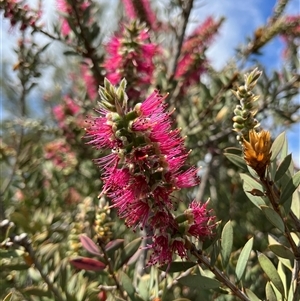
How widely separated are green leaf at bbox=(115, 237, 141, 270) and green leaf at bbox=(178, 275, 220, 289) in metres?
0.23

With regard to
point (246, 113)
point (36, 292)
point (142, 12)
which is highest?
point (142, 12)

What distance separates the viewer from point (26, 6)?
3.93ft

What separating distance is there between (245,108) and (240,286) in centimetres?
29

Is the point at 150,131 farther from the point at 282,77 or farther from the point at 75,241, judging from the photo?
the point at 282,77

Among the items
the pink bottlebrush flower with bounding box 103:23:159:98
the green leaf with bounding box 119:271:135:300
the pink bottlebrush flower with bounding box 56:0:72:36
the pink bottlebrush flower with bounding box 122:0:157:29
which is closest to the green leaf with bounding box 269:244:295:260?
the green leaf with bounding box 119:271:135:300

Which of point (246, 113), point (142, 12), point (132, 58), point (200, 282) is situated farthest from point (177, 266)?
point (142, 12)

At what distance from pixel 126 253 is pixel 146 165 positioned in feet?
1.09

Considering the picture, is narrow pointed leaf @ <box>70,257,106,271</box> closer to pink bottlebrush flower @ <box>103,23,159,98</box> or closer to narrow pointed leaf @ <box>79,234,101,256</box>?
narrow pointed leaf @ <box>79,234,101,256</box>

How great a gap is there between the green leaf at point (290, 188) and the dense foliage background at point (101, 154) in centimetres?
11

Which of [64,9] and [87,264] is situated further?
[64,9]

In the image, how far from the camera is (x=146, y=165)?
65 centimetres

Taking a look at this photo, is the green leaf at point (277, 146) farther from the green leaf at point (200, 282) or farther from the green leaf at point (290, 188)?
the green leaf at point (200, 282)

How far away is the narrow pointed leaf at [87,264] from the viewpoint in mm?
851

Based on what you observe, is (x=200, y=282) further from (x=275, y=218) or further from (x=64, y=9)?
(x=64, y=9)
